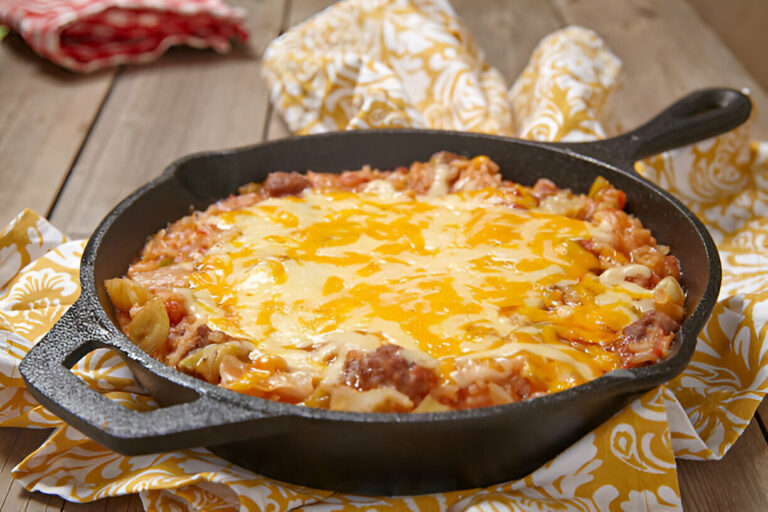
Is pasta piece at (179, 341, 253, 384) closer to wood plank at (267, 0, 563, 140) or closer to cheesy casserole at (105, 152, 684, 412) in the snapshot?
cheesy casserole at (105, 152, 684, 412)

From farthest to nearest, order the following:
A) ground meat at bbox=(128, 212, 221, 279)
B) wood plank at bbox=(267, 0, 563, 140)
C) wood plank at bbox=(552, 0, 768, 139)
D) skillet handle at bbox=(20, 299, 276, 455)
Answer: wood plank at bbox=(267, 0, 563, 140) < wood plank at bbox=(552, 0, 768, 139) < ground meat at bbox=(128, 212, 221, 279) < skillet handle at bbox=(20, 299, 276, 455)

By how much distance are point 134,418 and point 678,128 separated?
2.38m

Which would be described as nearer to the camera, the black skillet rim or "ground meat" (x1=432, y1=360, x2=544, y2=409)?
the black skillet rim

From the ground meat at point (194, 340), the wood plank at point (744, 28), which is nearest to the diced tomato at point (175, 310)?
the ground meat at point (194, 340)

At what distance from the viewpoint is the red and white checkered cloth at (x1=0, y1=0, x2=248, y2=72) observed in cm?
499

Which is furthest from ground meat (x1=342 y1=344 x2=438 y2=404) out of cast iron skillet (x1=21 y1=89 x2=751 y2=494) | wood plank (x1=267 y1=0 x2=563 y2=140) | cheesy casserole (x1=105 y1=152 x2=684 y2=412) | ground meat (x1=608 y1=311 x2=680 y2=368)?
wood plank (x1=267 y1=0 x2=563 y2=140)

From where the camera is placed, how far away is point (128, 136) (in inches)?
175

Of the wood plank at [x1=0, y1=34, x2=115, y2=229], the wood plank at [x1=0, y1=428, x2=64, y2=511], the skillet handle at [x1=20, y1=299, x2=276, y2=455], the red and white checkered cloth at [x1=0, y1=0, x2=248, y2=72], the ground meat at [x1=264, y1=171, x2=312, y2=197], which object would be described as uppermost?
the skillet handle at [x1=20, y1=299, x2=276, y2=455]

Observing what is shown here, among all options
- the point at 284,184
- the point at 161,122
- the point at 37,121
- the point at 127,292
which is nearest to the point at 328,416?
the point at 127,292

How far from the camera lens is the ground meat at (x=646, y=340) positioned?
2.19 m

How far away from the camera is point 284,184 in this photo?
10.3 feet

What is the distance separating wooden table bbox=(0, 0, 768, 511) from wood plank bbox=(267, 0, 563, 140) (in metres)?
0.01

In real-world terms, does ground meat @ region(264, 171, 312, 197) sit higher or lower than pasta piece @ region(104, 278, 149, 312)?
lower

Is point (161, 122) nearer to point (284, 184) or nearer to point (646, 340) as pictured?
point (284, 184)
